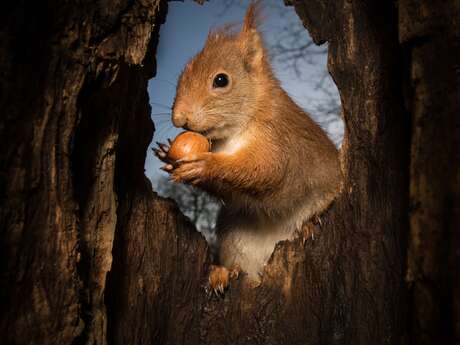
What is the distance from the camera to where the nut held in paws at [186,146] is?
206 cm

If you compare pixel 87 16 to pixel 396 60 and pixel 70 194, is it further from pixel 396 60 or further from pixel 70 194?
pixel 396 60

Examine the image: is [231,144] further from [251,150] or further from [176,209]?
[176,209]

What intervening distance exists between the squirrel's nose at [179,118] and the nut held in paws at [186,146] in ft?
0.45

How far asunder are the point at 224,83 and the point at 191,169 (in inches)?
26.2

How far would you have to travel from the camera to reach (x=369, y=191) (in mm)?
1801

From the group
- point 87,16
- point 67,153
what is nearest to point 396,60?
point 87,16

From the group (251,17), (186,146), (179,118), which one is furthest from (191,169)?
(251,17)

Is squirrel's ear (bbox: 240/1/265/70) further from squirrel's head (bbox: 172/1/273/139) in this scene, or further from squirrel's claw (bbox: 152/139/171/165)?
squirrel's claw (bbox: 152/139/171/165)

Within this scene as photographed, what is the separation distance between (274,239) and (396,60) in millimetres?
1178

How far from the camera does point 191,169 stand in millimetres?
2045

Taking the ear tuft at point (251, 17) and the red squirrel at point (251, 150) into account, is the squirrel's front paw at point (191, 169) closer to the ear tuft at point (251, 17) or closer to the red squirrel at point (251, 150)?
the red squirrel at point (251, 150)

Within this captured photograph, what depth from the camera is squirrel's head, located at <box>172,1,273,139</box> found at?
92.9 inches

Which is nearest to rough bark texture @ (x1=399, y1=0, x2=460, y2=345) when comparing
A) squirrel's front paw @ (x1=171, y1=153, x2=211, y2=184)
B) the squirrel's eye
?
squirrel's front paw @ (x1=171, y1=153, x2=211, y2=184)

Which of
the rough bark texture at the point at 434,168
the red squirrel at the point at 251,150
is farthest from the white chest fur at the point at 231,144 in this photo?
the rough bark texture at the point at 434,168
